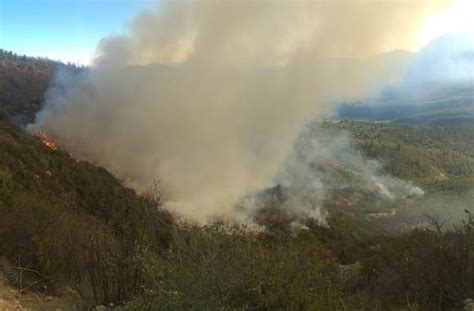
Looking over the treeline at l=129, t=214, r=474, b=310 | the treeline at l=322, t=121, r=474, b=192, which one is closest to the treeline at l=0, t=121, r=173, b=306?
the treeline at l=129, t=214, r=474, b=310

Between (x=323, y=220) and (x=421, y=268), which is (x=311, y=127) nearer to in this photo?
(x=323, y=220)

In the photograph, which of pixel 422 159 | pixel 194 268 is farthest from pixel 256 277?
pixel 422 159

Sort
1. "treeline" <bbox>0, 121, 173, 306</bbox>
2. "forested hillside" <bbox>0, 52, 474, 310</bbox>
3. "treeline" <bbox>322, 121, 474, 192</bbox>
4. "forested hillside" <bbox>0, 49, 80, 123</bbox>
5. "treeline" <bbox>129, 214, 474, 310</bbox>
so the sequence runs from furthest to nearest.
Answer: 1. "treeline" <bbox>322, 121, 474, 192</bbox>
2. "forested hillside" <bbox>0, 49, 80, 123</bbox>
3. "treeline" <bbox>0, 121, 173, 306</bbox>
4. "forested hillside" <bbox>0, 52, 474, 310</bbox>
5. "treeline" <bbox>129, 214, 474, 310</bbox>

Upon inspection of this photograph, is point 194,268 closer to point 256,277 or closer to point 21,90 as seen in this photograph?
point 256,277

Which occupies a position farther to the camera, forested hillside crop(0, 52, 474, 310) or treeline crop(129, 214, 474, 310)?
forested hillside crop(0, 52, 474, 310)

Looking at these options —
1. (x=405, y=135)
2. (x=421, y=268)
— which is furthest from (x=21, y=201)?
(x=405, y=135)

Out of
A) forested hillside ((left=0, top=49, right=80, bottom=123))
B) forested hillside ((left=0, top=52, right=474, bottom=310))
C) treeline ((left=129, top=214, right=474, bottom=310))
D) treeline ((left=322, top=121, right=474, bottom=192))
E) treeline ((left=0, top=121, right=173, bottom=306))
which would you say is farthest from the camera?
treeline ((left=322, top=121, right=474, bottom=192))

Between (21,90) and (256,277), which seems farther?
(21,90)

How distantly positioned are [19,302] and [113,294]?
1.88 metres

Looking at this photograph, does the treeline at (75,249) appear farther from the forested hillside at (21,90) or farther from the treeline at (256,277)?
the forested hillside at (21,90)

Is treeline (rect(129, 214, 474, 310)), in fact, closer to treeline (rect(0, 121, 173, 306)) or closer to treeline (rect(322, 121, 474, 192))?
treeline (rect(0, 121, 173, 306))

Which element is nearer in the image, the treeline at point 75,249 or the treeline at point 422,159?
the treeline at point 75,249

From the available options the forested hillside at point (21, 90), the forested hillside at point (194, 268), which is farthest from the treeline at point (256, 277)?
the forested hillside at point (21, 90)

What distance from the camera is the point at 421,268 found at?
13.1 m
